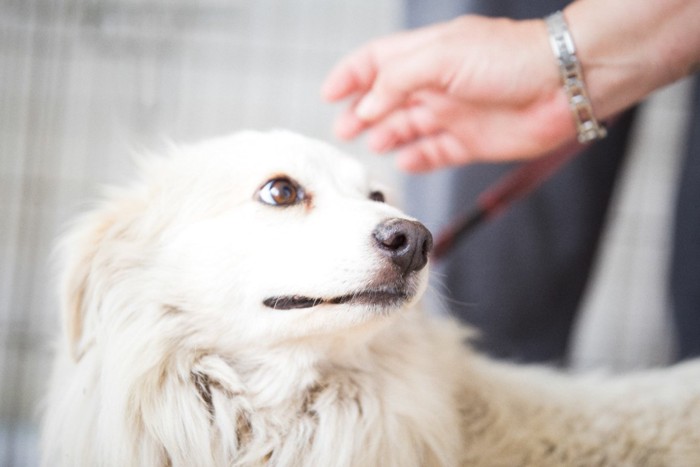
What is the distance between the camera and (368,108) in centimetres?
130

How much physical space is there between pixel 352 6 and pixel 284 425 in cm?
196

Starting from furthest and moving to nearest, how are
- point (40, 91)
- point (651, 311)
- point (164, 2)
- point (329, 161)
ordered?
point (651, 311)
point (164, 2)
point (40, 91)
point (329, 161)

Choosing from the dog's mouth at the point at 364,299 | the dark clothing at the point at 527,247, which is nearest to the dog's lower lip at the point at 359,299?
the dog's mouth at the point at 364,299

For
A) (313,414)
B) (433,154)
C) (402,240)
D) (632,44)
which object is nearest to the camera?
(402,240)

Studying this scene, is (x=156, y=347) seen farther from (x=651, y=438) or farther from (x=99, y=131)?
(x=99, y=131)

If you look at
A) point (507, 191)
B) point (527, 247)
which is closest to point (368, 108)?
point (507, 191)

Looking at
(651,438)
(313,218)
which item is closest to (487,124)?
(313,218)

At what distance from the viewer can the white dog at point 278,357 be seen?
2.68ft

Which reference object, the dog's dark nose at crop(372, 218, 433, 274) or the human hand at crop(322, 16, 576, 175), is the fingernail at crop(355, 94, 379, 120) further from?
the dog's dark nose at crop(372, 218, 433, 274)

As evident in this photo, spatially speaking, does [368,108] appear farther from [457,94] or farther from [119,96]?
[119,96]

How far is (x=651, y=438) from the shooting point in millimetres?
888

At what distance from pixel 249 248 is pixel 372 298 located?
0.72 feet

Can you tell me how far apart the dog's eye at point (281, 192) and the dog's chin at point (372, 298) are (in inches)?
7.3

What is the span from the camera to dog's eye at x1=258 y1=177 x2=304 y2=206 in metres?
0.93
